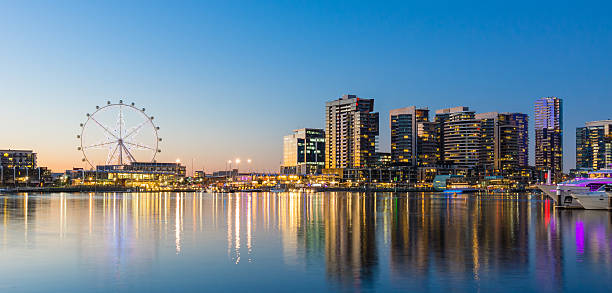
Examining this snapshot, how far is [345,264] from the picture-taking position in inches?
1169

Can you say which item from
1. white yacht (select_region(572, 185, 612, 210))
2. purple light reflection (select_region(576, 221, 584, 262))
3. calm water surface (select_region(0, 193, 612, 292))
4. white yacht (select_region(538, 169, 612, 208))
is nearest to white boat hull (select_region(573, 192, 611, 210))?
white yacht (select_region(572, 185, 612, 210))

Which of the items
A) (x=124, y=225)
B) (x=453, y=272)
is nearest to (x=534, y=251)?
(x=453, y=272)

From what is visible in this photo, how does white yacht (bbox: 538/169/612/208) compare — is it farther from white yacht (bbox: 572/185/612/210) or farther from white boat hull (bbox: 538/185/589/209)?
white yacht (bbox: 572/185/612/210)

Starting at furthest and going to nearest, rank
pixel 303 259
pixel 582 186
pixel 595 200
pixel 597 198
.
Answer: pixel 582 186
pixel 595 200
pixel 597 198
pixel 303 259

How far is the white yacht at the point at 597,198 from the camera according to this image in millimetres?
84250

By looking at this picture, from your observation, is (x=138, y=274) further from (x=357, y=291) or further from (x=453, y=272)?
(x=453, y=272)

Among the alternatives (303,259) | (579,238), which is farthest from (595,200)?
(303,259)

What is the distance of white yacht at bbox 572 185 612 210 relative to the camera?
84250 mm

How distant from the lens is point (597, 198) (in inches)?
3374

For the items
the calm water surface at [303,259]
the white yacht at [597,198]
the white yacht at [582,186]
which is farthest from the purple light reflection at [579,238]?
the white yacht at [582,186]

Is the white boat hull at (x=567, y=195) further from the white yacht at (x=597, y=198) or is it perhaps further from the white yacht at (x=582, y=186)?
the white yacht at (x=597, y=198)

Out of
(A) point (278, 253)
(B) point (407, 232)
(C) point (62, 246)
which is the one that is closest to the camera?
(A) point (278, 253)

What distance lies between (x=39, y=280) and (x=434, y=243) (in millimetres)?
24466

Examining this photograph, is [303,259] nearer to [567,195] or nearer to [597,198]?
[597,198]
